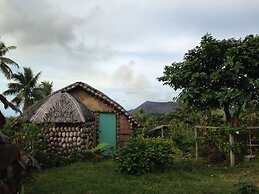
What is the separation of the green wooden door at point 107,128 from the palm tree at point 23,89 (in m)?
21.1

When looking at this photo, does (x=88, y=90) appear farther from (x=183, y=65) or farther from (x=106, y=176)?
(x=106, y=176)

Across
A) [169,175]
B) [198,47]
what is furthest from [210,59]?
[169,175]

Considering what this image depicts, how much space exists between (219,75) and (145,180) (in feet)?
18.5

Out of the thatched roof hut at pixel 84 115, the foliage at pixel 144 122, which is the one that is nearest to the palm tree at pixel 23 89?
the foliage at pixel 144 122

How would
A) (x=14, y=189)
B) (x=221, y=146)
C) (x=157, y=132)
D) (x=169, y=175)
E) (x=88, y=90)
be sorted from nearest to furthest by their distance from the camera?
(x=14, y=189) < (x=169, y=175) < (x=221, y=146) < (x=88, y=90) < (x=157, y=132)

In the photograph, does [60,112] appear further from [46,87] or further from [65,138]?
[46,87]

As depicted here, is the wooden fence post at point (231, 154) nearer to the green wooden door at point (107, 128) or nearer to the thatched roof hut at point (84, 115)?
the thatched roof hut at point (84, 115)

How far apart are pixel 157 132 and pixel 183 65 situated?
1247 cm

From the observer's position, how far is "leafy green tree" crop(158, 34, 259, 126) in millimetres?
13750

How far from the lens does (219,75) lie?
13898 millimetres

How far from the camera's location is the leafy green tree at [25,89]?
39.8m

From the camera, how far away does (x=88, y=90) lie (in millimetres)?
21422

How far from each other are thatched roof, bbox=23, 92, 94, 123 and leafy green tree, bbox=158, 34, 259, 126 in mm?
5225

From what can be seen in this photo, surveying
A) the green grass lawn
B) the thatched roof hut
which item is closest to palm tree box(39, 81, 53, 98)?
the thatched roof hut
